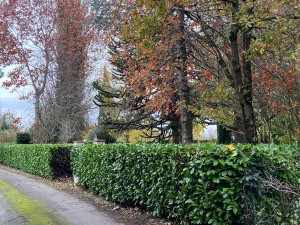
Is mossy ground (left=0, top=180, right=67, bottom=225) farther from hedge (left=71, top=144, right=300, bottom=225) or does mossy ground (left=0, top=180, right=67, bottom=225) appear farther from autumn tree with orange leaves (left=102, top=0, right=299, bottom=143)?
autumn tree with orange leaves (left=102, top=0, right=299, bottom=143)

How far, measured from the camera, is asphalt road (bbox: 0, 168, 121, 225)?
5.48 metres

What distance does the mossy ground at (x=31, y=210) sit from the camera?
5477mm

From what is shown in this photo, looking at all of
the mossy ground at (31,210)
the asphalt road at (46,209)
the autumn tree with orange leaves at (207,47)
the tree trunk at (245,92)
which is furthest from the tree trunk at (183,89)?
the mossy ground at (31,210)

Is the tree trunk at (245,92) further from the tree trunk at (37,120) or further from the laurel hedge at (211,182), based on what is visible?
the tree trunk at (37,120)

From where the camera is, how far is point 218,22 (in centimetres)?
741

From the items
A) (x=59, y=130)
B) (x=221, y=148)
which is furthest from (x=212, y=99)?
(x=59, y=130)

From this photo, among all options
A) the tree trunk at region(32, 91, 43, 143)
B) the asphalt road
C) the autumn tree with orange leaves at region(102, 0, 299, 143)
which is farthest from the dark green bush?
the autumn tree with orange leaves at region(102, 0, 299, 143)

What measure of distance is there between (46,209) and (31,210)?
0.31 meters

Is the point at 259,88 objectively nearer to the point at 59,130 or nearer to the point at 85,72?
the point at 59,130

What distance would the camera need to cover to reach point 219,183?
4.10 meters

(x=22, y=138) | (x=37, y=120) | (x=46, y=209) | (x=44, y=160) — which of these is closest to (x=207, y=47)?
(x=46, y=209)

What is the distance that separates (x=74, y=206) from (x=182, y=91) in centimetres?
414

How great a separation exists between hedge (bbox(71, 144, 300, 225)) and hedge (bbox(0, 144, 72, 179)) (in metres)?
5.73

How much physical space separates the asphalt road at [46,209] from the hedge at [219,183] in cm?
104
